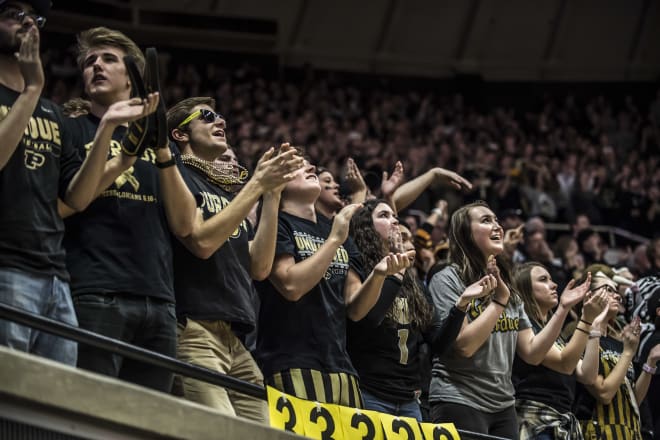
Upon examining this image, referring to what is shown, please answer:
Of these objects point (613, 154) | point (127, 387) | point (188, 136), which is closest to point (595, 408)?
point (188, 136)

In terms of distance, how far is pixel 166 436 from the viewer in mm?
3178

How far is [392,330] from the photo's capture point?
4488mm

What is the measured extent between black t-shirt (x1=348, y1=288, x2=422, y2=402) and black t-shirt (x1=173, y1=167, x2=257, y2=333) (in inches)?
29.5

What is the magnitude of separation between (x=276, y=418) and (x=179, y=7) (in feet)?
39.7

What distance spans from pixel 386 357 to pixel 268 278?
2.23 feet

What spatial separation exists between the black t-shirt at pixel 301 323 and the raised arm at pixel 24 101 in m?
1.33

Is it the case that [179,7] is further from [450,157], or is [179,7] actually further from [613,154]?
[613,154]

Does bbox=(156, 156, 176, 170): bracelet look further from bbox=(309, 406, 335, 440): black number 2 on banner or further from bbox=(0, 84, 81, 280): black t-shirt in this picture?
bbox=(309, 406, 335, 440): black number 2 on banner

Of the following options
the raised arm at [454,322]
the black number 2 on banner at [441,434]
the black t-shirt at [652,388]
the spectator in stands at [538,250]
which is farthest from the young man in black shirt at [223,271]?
the spectator in stands at [538,250]

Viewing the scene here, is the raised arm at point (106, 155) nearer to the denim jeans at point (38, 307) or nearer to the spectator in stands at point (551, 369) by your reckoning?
the denim jeans at point (38, 307)

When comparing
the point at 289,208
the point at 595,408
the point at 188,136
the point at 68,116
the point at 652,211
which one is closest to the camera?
the point at 68,116

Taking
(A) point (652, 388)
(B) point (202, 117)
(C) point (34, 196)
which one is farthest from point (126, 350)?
(A) point (652, 388)

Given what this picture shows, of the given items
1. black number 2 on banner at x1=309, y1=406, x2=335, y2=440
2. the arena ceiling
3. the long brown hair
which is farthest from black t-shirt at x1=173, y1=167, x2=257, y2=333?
the arena ceiling

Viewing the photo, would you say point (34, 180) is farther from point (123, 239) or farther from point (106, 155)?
point (123, 239)
